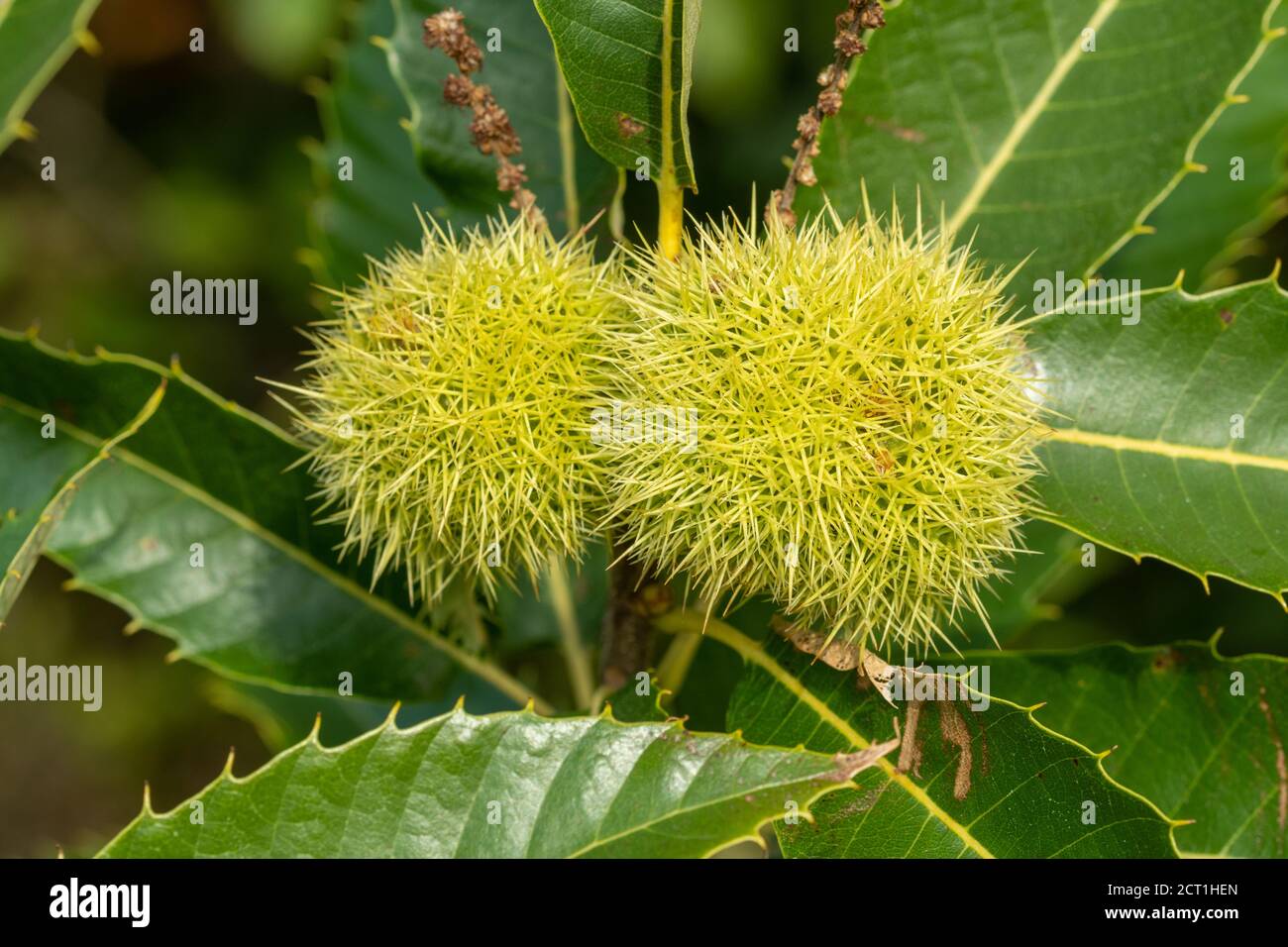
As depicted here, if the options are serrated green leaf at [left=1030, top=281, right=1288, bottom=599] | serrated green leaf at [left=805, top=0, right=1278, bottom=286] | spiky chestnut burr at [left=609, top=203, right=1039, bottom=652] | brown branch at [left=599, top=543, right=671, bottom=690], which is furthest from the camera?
serrated green leaf at [left=805, top=0, right=1278, bottom=286]

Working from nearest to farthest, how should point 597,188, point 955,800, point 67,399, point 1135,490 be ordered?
point 955,800 < point 1135,490 < point 67,399 < point 597,188

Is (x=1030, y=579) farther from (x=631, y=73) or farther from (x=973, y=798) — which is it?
(x=631, y=73)

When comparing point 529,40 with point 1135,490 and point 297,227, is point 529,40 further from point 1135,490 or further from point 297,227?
point 297,227

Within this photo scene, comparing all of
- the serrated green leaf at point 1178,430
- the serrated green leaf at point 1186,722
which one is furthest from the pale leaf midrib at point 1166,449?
the serrated green leaf at point 1186,722

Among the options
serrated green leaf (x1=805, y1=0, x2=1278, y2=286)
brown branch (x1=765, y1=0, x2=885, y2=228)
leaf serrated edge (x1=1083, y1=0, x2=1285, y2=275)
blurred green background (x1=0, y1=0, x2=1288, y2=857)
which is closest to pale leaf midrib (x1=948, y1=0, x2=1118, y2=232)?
serrated green leaf (x1=805, y1=0, x2=1278, y2=286)

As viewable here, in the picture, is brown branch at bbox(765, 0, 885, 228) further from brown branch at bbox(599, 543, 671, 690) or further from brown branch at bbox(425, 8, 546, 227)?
brown branch at bbox(599, 543, 671, 690)
